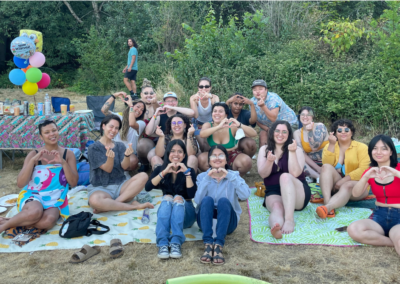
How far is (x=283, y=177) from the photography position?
3.90 m

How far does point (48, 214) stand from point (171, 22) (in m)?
11.0

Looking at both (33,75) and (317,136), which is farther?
(33,75)

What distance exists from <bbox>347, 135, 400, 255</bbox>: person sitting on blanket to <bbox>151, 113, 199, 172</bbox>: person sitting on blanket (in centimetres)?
218

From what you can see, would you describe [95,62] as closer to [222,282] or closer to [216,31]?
[216,31]

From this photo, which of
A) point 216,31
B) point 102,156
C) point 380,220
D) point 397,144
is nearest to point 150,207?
point 102,156

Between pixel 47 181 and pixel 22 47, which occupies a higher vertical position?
pixel 22 47

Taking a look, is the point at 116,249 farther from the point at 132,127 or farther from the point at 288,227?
the point at 132,127

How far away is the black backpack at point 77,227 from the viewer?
3.70 m

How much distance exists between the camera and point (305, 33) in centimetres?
976

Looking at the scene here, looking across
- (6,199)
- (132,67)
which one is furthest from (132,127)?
(132,67)

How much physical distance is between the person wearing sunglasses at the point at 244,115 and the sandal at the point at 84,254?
264 cm

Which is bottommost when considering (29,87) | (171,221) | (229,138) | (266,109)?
(171,221)

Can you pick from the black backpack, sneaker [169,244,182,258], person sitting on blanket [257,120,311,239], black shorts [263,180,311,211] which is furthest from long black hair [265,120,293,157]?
the black backpack

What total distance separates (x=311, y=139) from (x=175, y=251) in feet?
9.07
